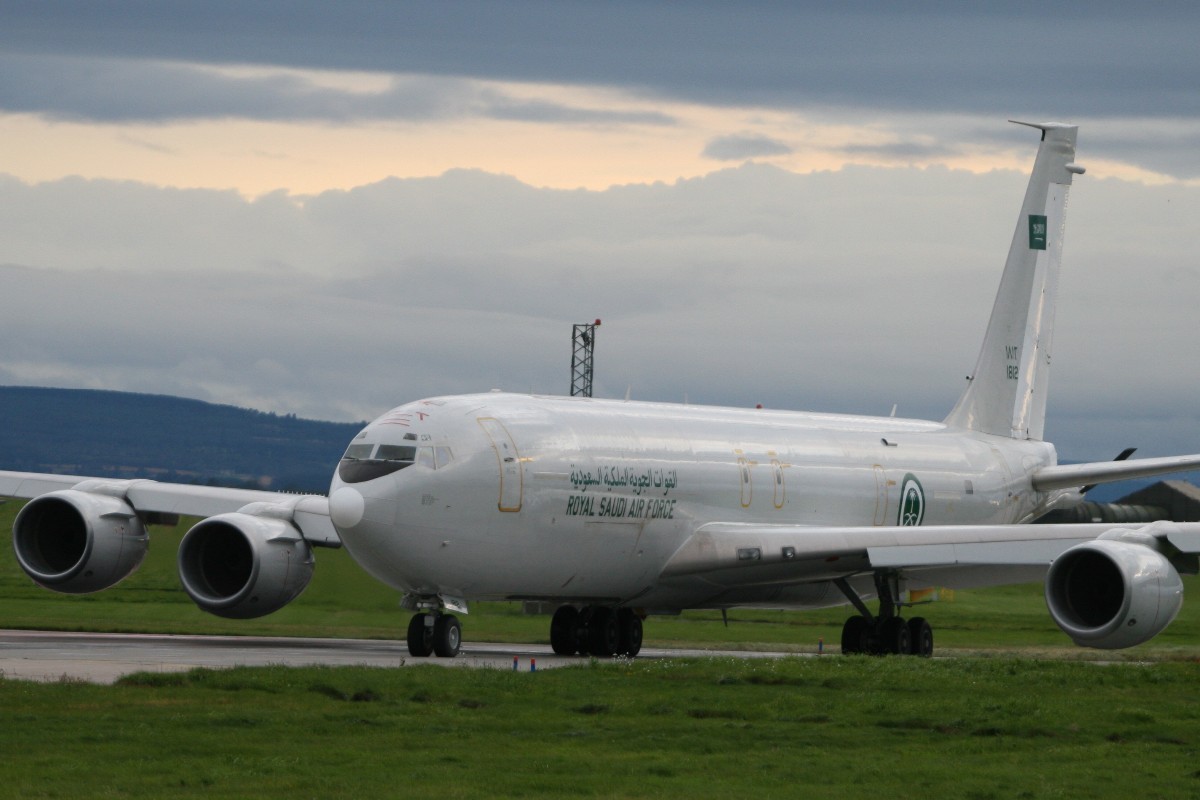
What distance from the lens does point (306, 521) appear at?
31.3 metres

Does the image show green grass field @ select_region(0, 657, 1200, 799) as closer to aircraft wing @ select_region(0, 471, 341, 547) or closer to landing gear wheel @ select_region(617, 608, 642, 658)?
landing gear wheel @ select_region(617, 608, 642, 658)

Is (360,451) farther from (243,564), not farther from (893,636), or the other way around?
(893,636)

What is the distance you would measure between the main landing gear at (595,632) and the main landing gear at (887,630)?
3.80m

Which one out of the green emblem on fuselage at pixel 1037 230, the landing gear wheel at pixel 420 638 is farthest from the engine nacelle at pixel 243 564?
the green emblem on fuselage at pixel 1037 230

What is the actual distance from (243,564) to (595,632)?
230 inches

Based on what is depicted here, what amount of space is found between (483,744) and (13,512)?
52.2 meters

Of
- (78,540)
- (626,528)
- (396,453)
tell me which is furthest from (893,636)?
(78,540)

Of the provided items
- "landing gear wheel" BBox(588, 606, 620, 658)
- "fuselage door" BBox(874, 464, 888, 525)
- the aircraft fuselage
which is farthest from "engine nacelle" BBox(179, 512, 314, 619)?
"fuselage door" BBox(874, 464, 888, 525)

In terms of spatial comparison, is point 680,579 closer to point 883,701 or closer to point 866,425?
point 866,425

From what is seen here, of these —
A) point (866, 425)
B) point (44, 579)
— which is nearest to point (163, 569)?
point (44, 579)

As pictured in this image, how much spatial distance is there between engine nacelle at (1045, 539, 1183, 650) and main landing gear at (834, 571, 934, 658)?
6.85 meters

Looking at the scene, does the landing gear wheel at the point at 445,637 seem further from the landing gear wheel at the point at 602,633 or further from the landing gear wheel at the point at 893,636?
the landing gear wheel at the point at 893,636

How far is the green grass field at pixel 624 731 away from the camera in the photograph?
14828mm

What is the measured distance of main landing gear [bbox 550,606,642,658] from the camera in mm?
31953
